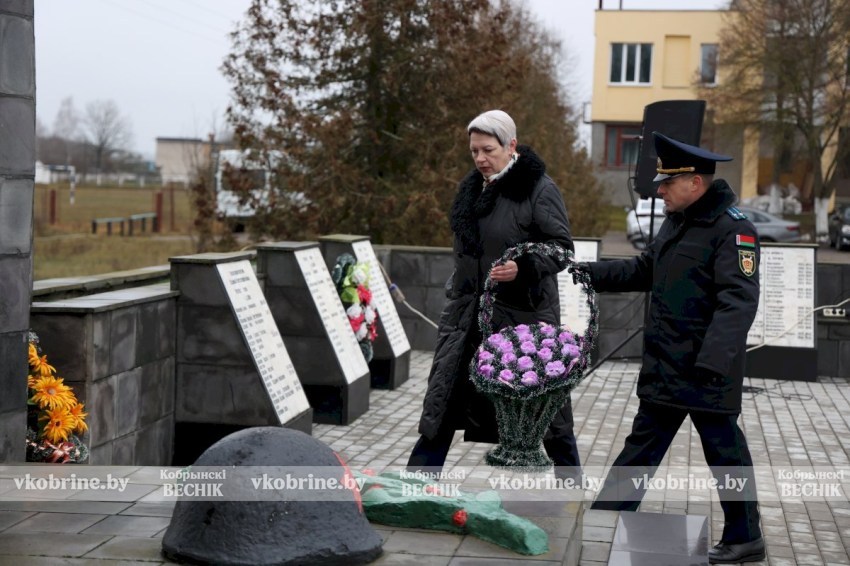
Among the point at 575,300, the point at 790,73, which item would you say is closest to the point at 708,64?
the point at 790,73

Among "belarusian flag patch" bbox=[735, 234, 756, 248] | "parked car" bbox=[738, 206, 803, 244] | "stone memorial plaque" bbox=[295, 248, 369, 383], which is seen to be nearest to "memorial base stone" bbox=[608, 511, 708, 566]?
"belarusian flag patch" bbox=[735, 234, 756, 248]

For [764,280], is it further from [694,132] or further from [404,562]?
[404,562]

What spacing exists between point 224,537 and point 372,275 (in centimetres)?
780

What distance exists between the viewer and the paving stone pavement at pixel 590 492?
4.50 meters

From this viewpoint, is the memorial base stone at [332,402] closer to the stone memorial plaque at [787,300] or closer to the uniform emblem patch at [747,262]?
the uniform emblem patch at [747,262]

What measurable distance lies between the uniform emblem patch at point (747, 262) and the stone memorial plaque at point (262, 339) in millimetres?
3502

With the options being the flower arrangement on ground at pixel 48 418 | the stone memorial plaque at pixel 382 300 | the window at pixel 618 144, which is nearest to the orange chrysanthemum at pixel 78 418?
the flower arrangement on ground at pixel 48 418

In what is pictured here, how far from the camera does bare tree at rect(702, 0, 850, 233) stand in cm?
4394

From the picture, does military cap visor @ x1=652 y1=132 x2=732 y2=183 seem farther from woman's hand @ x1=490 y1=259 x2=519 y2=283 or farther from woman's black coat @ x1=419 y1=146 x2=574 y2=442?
woman's hand @ x1=490 y1=259 x2=519 y2=283

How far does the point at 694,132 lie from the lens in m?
11.4

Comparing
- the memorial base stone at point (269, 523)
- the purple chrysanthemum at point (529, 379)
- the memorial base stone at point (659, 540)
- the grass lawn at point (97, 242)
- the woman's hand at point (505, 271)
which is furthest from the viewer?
the grass lawn at point (97, 242)

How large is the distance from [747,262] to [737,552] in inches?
52.5

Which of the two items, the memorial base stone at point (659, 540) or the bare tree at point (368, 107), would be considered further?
the bare tree at point (368, 107)

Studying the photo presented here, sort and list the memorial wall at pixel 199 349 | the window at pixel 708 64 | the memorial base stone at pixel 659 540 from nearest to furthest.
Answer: the memorial base stone at pixel 659 540 → the memorial wall at pixel 199 349 → the window at pixel 708 64
